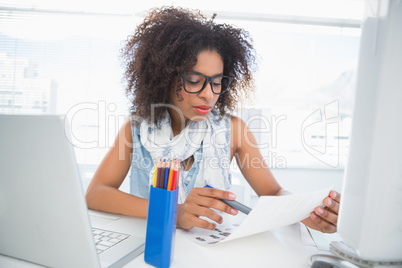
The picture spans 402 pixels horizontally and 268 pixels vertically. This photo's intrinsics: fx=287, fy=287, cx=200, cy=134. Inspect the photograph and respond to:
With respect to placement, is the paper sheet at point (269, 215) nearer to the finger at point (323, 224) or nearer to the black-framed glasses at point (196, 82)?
the finger at point (323, 224)

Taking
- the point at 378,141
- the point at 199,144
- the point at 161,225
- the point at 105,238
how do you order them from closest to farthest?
the point at 378,141
the point at 161,225
the point at 105,238
the point at 199,144

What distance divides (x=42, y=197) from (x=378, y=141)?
477 mm

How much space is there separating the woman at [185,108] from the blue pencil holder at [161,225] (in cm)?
48

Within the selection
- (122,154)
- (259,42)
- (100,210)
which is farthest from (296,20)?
(100,210)

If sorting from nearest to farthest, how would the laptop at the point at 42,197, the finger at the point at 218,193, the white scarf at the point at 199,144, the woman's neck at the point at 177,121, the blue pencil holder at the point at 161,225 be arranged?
the laptop at the point at 42,197 < the blue pencil holder at the point at 161,225 < the finger at the point at 218,193 < the white scarf at the point at 199,144 < the woman's neck at the point at 177,121

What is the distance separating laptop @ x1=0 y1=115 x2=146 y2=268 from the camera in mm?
378

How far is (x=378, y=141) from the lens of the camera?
39 cm

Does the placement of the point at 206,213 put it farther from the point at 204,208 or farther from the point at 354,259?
the point at 354,259

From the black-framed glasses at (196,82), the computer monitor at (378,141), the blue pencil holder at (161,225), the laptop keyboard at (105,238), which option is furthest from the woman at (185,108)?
the computer monitor at (378,141)

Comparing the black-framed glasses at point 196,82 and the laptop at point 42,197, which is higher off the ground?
the black-framed glasses at point 196,82

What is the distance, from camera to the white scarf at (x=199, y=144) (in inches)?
44.8

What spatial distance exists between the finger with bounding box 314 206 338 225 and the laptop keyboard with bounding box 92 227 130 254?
0.45 meters

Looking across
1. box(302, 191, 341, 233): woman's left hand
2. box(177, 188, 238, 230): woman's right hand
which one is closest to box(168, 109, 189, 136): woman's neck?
box(177, 188, 238, 230): woman's right hand

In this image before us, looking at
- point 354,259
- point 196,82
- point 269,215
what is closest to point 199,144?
point 196,82
